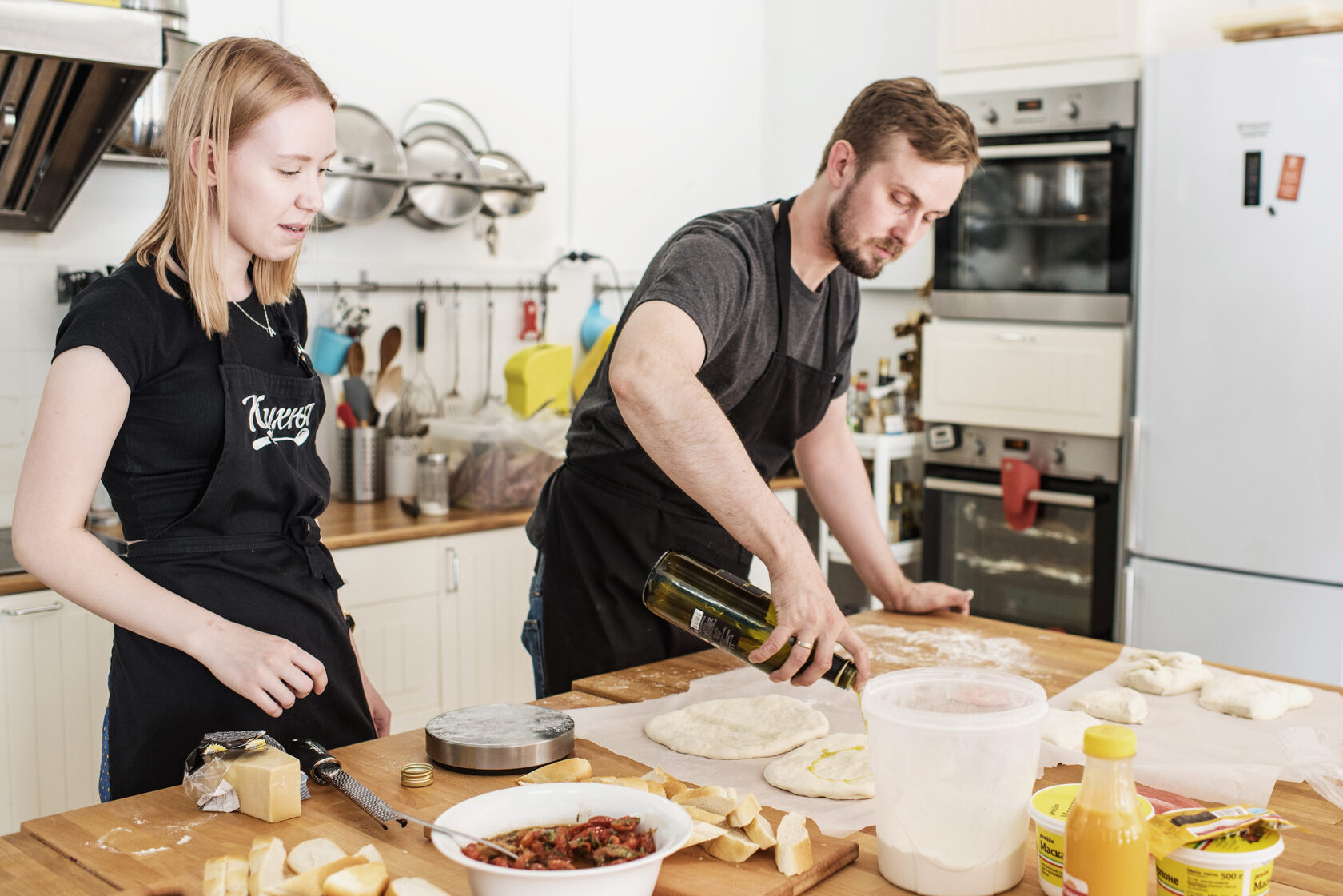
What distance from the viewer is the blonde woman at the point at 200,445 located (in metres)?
1.26

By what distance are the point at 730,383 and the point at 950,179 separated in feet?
1.45

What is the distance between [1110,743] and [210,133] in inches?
45.0

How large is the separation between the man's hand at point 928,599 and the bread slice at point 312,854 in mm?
1155

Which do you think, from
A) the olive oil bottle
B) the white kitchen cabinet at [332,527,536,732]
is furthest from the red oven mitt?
the olive oil bottle

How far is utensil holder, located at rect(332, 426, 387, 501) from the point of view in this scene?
326cm

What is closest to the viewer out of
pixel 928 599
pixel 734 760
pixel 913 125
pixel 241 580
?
pixel 734 760

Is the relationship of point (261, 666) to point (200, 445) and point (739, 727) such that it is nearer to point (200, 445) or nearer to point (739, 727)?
point (200, 445)

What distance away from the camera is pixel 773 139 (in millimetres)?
4590

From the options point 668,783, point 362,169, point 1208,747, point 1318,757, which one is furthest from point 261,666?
point 362,169

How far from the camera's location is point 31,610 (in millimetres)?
2369

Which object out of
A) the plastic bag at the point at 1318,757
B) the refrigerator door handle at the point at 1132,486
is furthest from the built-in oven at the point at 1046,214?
the plastic bag at the point at 1318,757

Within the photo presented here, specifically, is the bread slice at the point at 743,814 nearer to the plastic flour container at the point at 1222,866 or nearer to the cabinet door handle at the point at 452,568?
the plastic flour container at the point at 1222,866

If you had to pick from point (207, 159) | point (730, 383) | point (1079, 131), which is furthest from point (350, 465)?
point (1079, 131)

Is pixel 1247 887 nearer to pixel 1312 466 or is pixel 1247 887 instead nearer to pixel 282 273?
pixel 282 273
